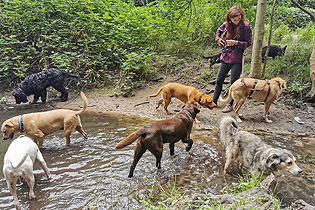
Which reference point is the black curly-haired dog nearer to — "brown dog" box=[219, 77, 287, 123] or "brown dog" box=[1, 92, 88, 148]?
"brown dog" box=[1, 92, 88, 148]

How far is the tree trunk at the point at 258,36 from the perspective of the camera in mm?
5602

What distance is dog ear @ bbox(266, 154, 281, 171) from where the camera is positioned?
248 centimetres

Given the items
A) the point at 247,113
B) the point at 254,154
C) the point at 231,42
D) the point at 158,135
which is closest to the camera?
the point at 254,154

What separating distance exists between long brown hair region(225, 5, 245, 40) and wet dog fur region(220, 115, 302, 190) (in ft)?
9.62

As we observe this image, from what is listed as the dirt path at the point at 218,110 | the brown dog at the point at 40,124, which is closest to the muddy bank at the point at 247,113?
the dirt path at the point at 218,110

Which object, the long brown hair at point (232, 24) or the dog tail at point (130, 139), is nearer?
the dog tail at point (130, 139)

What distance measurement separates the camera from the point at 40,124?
415cm

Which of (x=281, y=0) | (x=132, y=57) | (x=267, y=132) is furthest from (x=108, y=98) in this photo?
(x=281, y=0)

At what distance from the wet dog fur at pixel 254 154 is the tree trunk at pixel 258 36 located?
358cm

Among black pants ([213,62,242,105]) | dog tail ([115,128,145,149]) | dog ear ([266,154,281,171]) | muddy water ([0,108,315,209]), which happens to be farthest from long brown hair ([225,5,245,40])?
dog tail ([115,128,145,149])

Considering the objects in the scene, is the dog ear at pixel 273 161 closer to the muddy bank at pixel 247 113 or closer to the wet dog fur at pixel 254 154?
the wet dog fur at pixel 254 154

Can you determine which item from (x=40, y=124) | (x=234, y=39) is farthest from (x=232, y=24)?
(x=40, y=124)

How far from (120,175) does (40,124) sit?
94.3 inches

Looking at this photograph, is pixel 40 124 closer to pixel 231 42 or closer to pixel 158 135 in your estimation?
pixel 158 135
